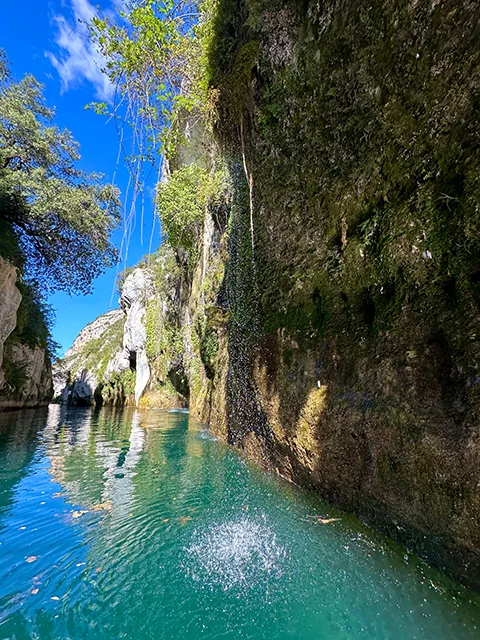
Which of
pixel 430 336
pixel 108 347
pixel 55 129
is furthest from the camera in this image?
pixel 108 347

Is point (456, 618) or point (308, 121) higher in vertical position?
point (308, 121)

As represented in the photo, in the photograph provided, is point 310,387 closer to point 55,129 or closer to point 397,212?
point 397,212

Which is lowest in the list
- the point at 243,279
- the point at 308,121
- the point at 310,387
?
the point at 310,387

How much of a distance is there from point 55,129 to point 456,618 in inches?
801

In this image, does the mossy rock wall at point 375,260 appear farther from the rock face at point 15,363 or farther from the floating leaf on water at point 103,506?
the rock face at point 15,363

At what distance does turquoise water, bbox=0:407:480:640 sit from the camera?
241cm

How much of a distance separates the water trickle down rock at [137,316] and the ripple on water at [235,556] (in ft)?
99.7

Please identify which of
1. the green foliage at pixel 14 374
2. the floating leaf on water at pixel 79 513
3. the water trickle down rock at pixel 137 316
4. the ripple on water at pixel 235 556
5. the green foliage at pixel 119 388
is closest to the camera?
the ripple on water at pixel 235 556

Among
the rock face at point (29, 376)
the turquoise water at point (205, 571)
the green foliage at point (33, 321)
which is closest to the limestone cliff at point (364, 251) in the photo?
the turquoise water at point (205, 571)

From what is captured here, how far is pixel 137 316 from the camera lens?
37.0 m

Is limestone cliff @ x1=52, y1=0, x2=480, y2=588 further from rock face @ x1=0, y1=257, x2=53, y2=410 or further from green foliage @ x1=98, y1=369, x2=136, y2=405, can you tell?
green foliage @ x1=98, y1=369, x2=136, y2=405

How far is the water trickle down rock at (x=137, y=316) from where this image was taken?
33.9m

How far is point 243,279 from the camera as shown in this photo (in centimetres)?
828

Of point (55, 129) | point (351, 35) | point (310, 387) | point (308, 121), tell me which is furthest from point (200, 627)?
point (55, 129)
